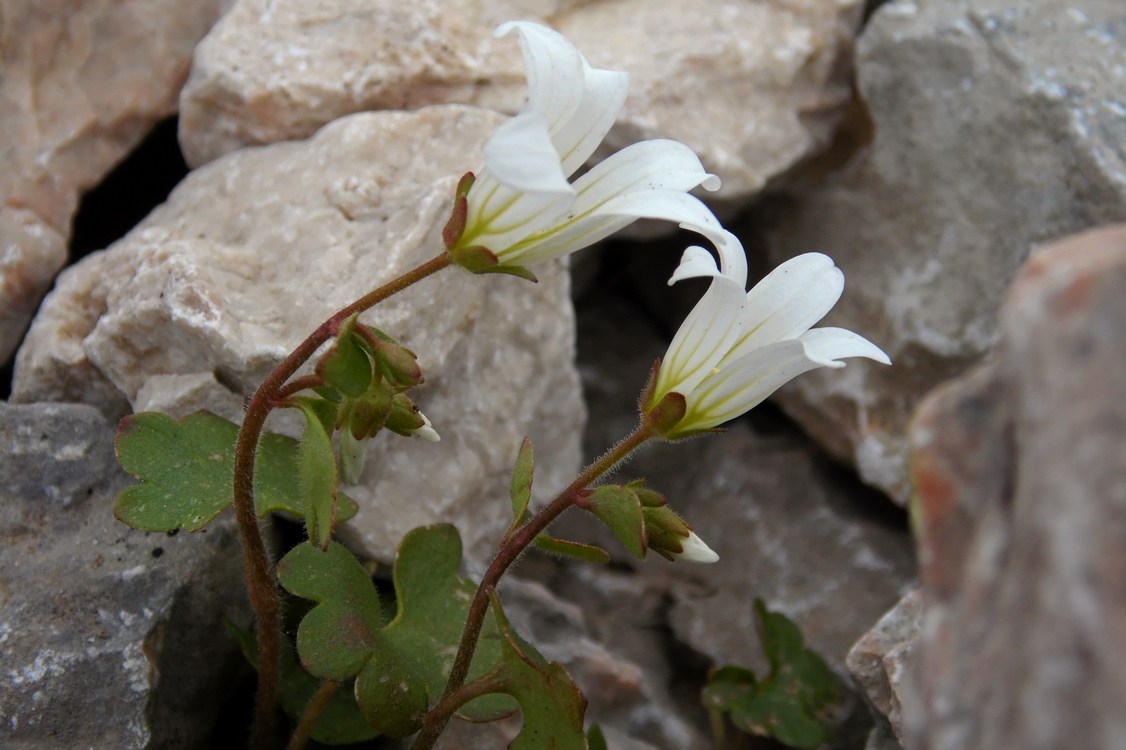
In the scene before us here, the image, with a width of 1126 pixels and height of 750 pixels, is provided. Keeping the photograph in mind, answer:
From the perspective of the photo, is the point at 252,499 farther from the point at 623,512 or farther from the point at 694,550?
the point at 694,550

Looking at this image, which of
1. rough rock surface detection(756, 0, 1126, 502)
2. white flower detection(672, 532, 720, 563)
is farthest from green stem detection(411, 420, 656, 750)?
rough rock surface detection(756, 0, 1126, 502)

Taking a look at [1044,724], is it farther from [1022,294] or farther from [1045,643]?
[1022,294]

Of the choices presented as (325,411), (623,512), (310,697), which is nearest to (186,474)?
(325,411)

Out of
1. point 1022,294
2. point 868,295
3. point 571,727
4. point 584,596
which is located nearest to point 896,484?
point 868,295

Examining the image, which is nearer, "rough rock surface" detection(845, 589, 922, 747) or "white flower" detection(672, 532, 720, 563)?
"white flower" detection(672, 532, 720, 563)

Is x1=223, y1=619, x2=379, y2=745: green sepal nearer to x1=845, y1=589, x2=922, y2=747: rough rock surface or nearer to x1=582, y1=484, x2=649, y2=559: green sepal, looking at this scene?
x1=582, y1=484, x2=649, y2=559: green sepal

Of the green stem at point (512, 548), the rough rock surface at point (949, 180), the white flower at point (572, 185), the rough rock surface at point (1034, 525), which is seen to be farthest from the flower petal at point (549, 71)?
the rough rock surface at point (949, 180)
